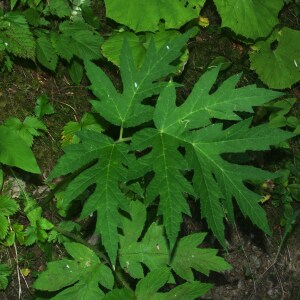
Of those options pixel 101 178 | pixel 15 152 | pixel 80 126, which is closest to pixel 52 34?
pixel 80 126

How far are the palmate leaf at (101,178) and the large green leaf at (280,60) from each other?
1.76 m

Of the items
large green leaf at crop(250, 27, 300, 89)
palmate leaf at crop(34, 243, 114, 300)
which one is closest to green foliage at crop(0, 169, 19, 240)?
palmate leaf at crop(34, 243, 114, 300)

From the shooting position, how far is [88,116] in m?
3.10

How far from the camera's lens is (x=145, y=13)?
125 inches

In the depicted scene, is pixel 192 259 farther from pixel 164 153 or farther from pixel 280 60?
pixel 280 60

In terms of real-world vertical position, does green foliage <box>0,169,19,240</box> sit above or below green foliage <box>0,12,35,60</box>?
below

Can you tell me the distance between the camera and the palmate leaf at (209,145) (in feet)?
7.47

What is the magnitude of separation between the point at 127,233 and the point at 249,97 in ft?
3.08

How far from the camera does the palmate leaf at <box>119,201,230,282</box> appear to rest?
8.93 feet

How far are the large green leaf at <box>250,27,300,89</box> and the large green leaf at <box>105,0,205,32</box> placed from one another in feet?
2.60

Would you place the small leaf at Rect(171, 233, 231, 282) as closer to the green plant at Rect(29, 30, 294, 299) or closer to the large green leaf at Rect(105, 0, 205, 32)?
the green plant at Rect(29, 30, 294, 299)

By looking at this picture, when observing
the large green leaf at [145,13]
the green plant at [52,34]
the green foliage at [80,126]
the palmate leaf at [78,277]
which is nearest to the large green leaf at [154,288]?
the palmate leaf at [78,277]

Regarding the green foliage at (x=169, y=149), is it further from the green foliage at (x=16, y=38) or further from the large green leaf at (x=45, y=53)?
the large green leaf at (x=45, y=53)

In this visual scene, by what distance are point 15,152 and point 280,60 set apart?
2.11 meters
